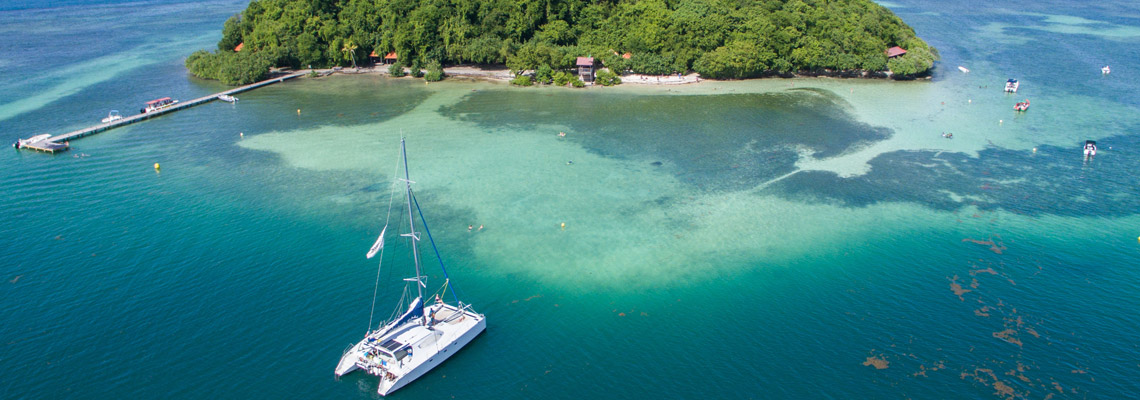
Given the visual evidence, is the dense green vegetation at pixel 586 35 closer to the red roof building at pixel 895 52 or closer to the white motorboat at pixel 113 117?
the red roof building at pixel 895 52

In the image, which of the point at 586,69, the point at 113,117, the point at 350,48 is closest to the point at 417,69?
the point at 350,48

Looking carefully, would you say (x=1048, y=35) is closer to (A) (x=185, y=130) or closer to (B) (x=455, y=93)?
(B) (x=455, y=93)

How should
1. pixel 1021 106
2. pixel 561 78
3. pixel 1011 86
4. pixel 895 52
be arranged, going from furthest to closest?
pixel 895 52 → pixel 561 78 → pixel 1011 86 → pixel 1021 106

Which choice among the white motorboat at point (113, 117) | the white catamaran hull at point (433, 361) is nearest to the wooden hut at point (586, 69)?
the white motorboat at point (113, 117)

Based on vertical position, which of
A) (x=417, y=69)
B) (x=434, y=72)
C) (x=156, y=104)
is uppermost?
(x=417, y=69)

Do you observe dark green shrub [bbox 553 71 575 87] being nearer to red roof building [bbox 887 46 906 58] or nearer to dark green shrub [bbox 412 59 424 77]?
dark green shrub [bbox 412 59 424 77]

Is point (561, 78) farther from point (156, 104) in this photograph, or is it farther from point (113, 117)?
point (113, 117)

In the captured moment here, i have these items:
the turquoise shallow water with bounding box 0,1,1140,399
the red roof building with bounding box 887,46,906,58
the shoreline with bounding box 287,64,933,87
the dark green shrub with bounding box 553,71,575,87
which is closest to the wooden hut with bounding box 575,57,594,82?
the shoreline with bounding box 287,64,933,87
